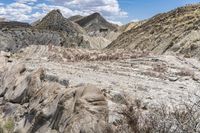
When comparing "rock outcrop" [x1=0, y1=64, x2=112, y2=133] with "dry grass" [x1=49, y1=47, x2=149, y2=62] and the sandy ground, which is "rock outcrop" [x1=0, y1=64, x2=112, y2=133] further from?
"dry grass" [x1=49, y1=47, x2=149, y2=62]

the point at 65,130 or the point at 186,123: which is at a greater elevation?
the point at 186,123

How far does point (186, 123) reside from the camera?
498 inches

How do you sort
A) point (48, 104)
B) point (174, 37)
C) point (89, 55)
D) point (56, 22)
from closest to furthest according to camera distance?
1. point (48, 104)
2. point (89, 55)
3. point (174, 37)
4. point (56, 22)

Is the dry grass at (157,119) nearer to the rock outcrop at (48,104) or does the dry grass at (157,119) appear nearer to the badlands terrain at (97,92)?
the badlands terrain at (97,92)

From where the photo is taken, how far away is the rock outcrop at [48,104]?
15453mm

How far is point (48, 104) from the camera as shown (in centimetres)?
1909

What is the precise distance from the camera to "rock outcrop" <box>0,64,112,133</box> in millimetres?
15453

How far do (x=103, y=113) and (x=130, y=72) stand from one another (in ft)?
23.7

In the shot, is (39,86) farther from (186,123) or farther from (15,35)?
(15,35)

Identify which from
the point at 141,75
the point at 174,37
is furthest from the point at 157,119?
the point at 174,37

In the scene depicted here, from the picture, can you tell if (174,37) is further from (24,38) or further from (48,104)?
(24,38)

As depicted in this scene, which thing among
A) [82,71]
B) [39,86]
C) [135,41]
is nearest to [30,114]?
[39,86]

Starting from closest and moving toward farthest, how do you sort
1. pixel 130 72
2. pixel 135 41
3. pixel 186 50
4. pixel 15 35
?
1. pixel 130 72
2. pixel 186 50
3. pixel 135 41
4. pixel 15 35

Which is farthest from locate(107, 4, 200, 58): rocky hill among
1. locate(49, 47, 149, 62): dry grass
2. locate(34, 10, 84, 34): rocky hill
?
locate(34, 10, 84, 34): rocky hill
